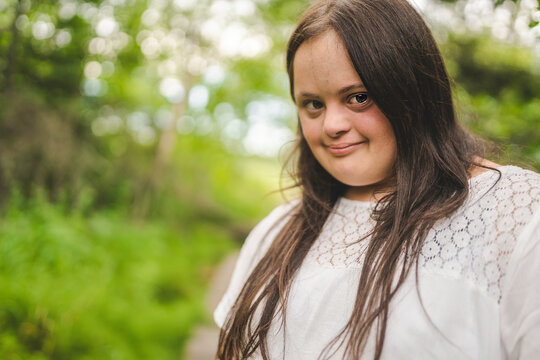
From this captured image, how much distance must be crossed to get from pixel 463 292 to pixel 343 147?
1.72 feet

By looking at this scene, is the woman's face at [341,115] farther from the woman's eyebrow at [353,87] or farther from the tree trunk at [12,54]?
the tree trunk at [12,54]

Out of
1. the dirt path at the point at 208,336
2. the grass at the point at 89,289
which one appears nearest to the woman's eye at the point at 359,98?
the grass at the point at 89,289

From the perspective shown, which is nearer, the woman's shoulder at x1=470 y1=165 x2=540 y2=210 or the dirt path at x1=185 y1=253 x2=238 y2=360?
the woman's shoulder at x1=470 y1=165 x2=540 y2=210

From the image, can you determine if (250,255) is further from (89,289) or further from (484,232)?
(89,289)

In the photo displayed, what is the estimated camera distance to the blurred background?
307 cm

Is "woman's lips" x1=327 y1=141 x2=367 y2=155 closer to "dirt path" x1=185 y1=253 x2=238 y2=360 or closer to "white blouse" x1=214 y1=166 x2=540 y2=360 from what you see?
"white blouse" x1=214 y1=166 x2=540 y2=360

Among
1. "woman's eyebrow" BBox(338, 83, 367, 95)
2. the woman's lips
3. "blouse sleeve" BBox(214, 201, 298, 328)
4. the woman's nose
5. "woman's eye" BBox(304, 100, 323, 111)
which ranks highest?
"woman's eyebrow" BBox(338, 83, 367, 95)

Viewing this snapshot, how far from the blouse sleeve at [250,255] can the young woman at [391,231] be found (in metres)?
0.11

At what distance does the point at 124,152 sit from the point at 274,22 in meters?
3.59

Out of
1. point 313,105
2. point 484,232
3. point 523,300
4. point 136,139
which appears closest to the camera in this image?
point 523,300

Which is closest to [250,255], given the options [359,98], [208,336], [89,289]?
[359,98]

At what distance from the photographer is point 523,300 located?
0.96 meters

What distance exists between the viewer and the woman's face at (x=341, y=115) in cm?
122

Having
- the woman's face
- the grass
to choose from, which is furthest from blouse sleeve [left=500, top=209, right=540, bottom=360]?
the grass
